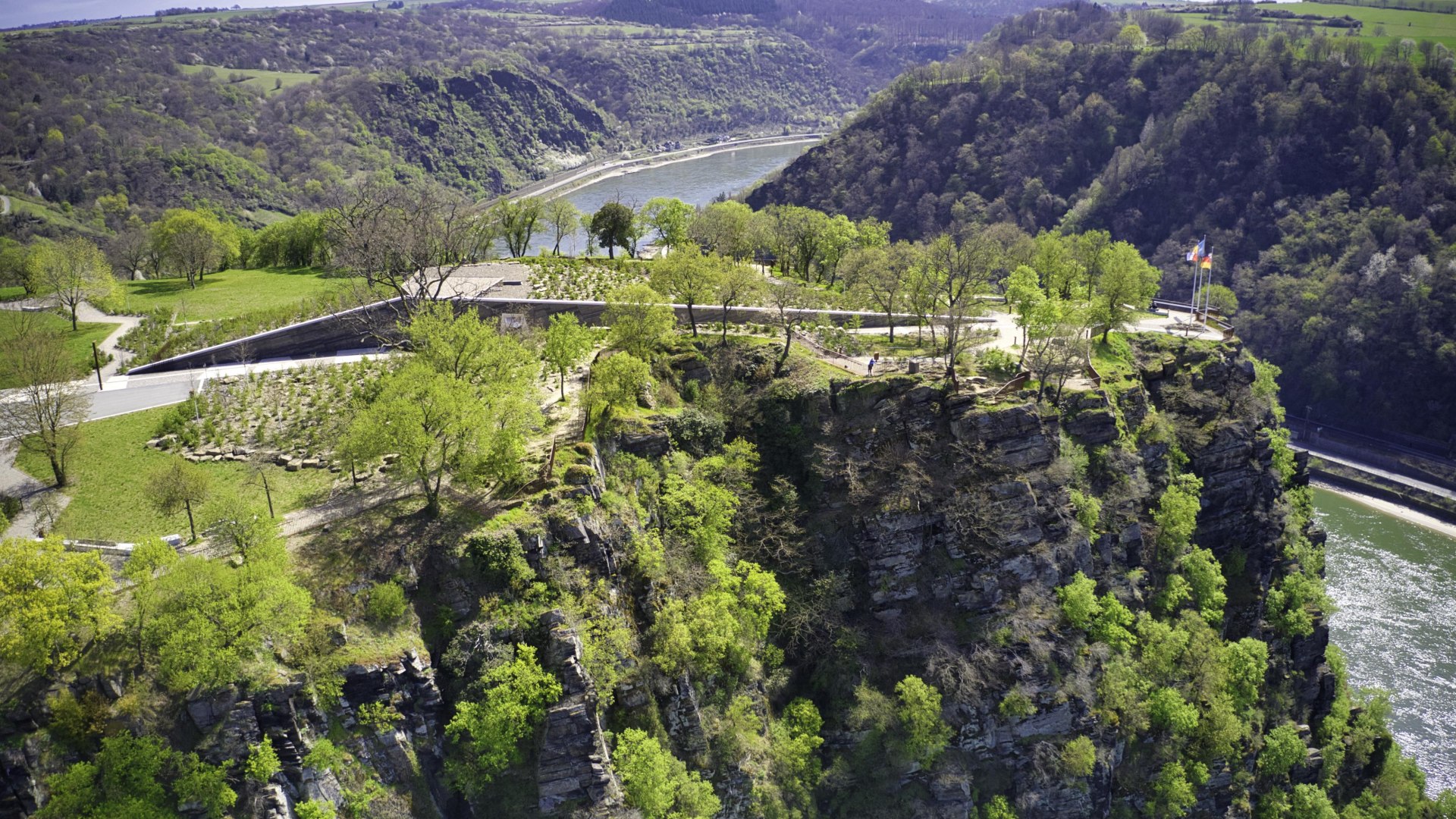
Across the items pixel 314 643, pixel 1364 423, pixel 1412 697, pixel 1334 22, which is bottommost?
pixel 1412 697

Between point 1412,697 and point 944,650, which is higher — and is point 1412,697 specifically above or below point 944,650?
below

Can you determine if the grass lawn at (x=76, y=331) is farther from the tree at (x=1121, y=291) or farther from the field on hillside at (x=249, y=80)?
the field on hillside at (x=249, y=80)

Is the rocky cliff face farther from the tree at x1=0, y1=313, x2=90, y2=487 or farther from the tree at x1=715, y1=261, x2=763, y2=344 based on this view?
the tree at x1=0, y1=313, x2=90, y2=487

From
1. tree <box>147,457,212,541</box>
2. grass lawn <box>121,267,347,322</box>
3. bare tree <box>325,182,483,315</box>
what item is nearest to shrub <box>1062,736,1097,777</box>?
Result: bare tree <box>325,182,483,315</box>

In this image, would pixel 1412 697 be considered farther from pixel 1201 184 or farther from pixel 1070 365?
pixel 1201 184

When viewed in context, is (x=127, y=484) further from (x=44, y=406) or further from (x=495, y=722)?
(x=495, y=722)

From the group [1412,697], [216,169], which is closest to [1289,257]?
[1412,697]
